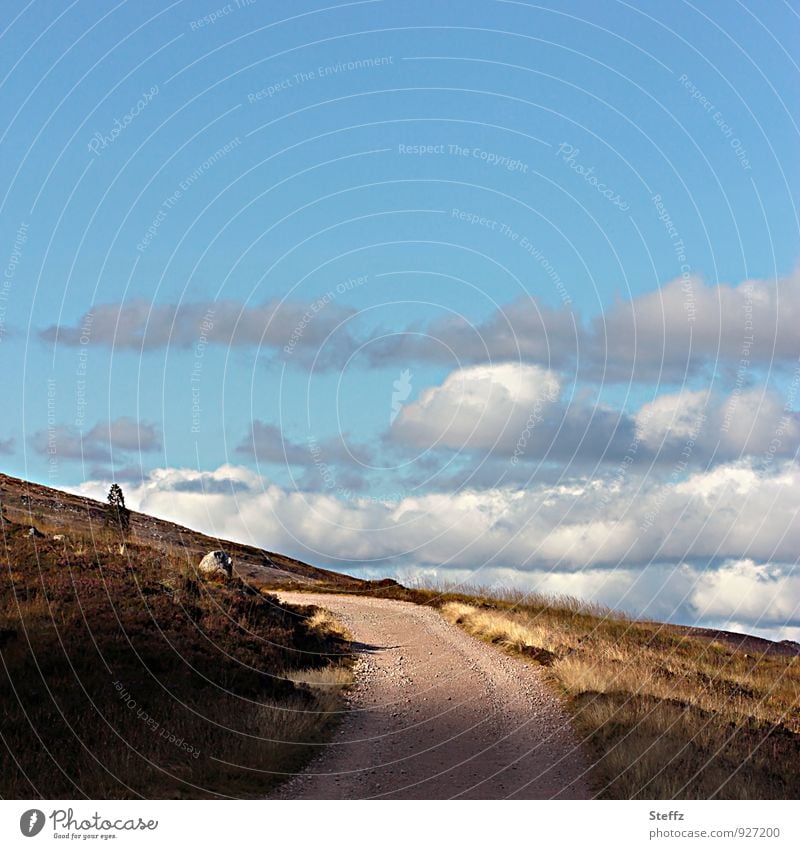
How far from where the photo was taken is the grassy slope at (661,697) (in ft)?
57.3

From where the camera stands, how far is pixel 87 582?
2934 cm

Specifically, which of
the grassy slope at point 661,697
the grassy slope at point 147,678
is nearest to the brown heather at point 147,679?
the grassy slope at point 147,678

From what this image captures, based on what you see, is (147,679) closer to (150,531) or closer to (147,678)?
(147,678)

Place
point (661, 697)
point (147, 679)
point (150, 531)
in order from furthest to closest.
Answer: point (150, 531), point (661, 697), point (147, 679)

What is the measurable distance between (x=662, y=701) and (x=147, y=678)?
11544 millimetres

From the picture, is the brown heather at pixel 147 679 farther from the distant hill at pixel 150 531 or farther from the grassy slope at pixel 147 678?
the distant hill at pixel 150 531

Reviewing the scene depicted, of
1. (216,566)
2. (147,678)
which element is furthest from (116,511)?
(147,678)

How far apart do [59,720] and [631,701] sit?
1214 cm

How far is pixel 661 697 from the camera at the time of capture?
75.8 ft

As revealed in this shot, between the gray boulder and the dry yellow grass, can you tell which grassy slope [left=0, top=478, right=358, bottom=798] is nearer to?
the gray boulder

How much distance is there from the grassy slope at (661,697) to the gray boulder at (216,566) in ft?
30.0

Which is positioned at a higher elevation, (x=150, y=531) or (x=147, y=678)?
(x=150, y=531)

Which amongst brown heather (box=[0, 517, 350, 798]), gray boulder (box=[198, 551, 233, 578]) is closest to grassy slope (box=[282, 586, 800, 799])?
brown heather (box=[0, 517, 350, 798])

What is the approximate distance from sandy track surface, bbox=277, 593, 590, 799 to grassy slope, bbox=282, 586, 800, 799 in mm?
737
